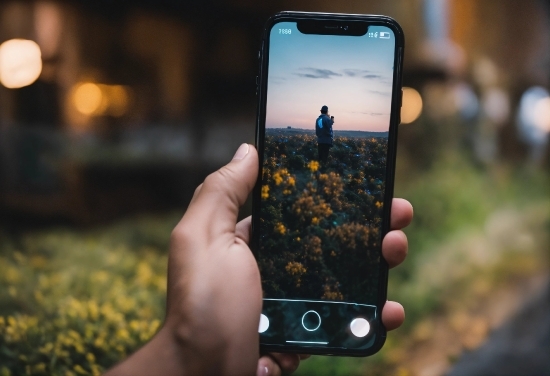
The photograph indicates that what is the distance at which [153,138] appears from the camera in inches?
83.2

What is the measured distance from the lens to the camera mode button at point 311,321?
1025mm

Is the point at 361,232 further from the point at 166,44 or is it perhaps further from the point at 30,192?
the point at 30,192

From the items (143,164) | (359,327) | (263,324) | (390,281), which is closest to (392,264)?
(359,327)

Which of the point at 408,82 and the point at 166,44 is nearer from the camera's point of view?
the point at 166,44

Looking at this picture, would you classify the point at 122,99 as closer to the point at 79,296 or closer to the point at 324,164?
the point at 79,296

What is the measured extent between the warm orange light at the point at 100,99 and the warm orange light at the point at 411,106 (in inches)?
49.7

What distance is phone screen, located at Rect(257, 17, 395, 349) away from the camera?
3.34 feet

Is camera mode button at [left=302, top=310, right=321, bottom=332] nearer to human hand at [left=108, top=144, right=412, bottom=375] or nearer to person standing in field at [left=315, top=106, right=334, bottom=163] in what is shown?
human hand at [left=108, top=144, right=412, bottom=375]

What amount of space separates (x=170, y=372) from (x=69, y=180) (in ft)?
4.50

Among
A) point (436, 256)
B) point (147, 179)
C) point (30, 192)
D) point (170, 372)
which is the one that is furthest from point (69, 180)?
point (436, 256)

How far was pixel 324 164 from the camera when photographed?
1.03 metres

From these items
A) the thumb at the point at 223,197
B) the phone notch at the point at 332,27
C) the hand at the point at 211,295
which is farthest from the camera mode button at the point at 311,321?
the phone notch at the point at 332,27

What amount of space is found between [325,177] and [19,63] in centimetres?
141

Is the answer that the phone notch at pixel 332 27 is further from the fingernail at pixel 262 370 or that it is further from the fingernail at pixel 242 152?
the fingernail at pixel 262 370
